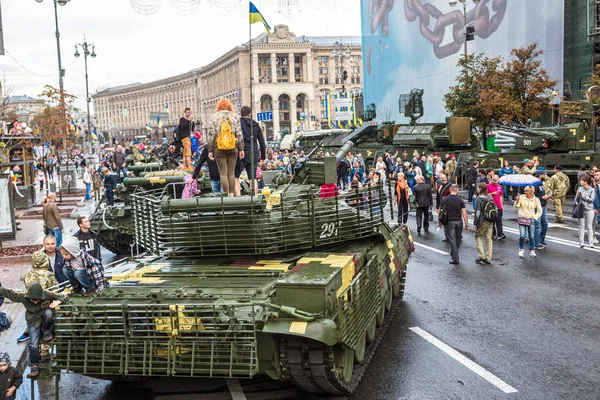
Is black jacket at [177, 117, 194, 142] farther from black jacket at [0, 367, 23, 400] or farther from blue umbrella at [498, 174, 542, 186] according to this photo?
black jacket at [0, 367, 23, 400]

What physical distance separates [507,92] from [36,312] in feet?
94.5

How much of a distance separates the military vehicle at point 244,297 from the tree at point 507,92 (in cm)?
2422

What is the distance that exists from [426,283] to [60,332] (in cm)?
775

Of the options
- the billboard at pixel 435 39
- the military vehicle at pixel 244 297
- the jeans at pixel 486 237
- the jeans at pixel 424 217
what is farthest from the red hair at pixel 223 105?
the billboard at pixel 435 39

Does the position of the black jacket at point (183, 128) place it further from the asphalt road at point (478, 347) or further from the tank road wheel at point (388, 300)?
the tank road wheel at point (388, 300)

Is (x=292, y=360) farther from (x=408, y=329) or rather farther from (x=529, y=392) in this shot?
(x=408, y=329)

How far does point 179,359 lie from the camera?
682 cm

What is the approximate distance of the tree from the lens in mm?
32438

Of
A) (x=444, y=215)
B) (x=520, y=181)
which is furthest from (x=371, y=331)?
(x=520, y=181)

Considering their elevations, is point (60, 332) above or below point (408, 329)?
above

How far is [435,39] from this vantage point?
157 ft

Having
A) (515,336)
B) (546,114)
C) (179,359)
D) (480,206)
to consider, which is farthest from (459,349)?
(546,114)

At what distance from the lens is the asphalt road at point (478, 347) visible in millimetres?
7832

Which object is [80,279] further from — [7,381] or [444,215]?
[444,215]
